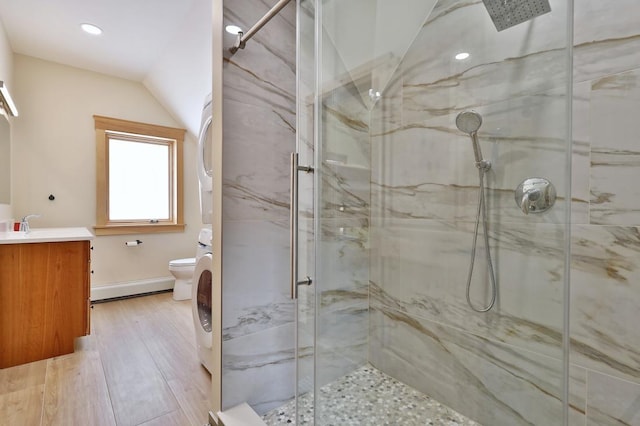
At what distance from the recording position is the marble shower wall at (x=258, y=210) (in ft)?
4.67

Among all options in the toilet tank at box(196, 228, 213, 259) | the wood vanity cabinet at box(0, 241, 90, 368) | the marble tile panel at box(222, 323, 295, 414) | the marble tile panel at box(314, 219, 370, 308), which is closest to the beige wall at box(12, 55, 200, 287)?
the wood vanity cabinet at box(0, 241, 90, 368)

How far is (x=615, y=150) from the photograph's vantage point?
39.9 inches

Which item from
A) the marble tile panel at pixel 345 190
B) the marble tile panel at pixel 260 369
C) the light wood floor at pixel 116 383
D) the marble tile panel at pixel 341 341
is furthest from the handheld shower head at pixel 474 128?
the light wood floor at pixel 116 383

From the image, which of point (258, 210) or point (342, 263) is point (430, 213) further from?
point (258, 210)

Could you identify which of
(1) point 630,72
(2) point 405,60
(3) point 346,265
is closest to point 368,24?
(2) point 405,60

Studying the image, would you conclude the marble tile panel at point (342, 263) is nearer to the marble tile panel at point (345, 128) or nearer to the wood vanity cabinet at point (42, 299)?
the marble tile panel at point (345, 128)

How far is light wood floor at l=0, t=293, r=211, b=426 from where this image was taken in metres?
1.51

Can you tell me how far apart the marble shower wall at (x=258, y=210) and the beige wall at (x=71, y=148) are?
289 centimetres

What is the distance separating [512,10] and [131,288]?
4216mm

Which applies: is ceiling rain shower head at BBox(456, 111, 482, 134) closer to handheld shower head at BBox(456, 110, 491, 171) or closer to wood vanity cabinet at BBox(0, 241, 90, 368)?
handheld shower head at BBox(456, 110, 491, 171)

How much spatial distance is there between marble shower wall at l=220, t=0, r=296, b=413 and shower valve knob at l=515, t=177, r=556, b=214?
1.05 meters

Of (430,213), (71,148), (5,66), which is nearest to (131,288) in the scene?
(71,148)

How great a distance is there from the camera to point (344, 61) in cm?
143

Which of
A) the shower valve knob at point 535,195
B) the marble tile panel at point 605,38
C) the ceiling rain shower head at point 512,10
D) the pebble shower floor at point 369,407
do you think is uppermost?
the ceiling rain shower head at point 512,10
